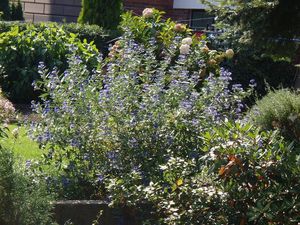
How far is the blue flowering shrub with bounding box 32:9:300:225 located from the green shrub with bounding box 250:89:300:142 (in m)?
2.42

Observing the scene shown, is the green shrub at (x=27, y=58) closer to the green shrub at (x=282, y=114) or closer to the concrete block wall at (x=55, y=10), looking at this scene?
the green shrub at (x=282, y=114)

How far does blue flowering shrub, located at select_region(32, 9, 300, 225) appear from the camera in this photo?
436cm

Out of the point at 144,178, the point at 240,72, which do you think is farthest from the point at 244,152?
the point at 240,72

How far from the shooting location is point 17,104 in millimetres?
11516

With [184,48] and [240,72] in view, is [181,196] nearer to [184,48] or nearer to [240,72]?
[184,48]

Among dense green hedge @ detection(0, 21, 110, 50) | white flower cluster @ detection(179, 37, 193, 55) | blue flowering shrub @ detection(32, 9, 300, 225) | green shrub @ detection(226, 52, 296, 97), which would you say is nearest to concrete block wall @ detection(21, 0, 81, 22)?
dense green hedge @ detection(0, 21, 110, 50)

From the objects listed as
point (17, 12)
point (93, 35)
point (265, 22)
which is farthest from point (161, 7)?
point (265, 22)

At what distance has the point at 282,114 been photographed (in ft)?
28.0

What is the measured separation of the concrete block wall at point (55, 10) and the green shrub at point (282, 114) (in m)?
14.5

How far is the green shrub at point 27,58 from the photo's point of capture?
11578 mm

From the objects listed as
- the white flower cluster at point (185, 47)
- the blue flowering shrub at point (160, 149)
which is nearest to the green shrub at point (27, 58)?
the white flower cluster at point (185, 47)

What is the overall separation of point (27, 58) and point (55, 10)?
36.2 feet

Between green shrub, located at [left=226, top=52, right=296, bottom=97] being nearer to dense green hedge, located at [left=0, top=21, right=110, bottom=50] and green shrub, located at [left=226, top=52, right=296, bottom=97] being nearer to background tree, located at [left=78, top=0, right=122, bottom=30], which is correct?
dense green hedge, located at [left=0, top=21, right=110, bottom=50]

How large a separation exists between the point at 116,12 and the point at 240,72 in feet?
13.1
